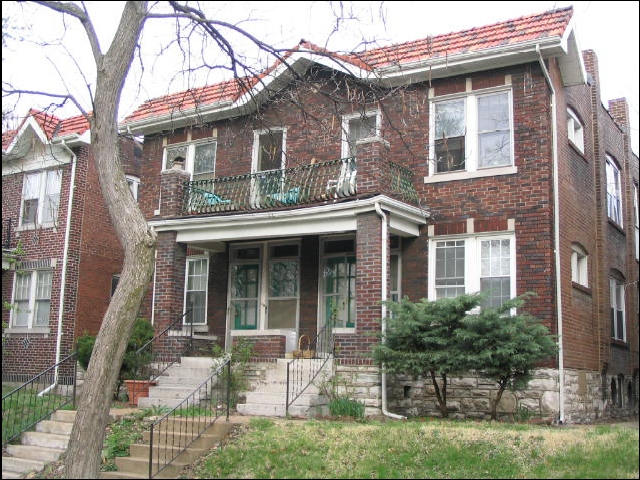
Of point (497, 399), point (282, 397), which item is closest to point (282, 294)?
point (282, 397)

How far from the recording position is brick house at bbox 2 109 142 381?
20641 mm

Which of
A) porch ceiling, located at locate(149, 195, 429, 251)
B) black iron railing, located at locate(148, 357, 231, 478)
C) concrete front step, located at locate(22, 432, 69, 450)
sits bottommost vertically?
concrete front step, located at locate(22, 432, 69, 450)

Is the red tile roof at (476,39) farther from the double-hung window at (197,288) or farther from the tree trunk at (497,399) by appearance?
the tree trunk at (497,399)

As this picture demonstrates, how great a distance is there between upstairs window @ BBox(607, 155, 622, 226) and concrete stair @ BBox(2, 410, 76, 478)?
13.7 meters

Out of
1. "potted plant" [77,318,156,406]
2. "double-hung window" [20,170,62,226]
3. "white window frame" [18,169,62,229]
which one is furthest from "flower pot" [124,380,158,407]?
"double-hung window" [20,170,62,226]

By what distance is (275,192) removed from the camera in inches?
632

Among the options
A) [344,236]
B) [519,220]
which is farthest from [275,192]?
[519,220]

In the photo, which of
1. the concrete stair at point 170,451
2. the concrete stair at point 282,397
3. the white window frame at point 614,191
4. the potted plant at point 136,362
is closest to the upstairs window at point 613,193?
the white window frame at point 614,191

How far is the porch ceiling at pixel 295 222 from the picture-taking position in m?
14.0

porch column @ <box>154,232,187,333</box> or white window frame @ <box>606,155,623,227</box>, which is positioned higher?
white window frame @ <box>606,155,623,227</box>

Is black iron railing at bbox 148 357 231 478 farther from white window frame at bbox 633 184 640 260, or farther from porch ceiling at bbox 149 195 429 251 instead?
white window frame at bbox 633 184 640 260

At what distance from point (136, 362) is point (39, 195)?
9.18 metres

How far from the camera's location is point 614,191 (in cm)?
1975

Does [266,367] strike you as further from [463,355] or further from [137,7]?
[137,7]
